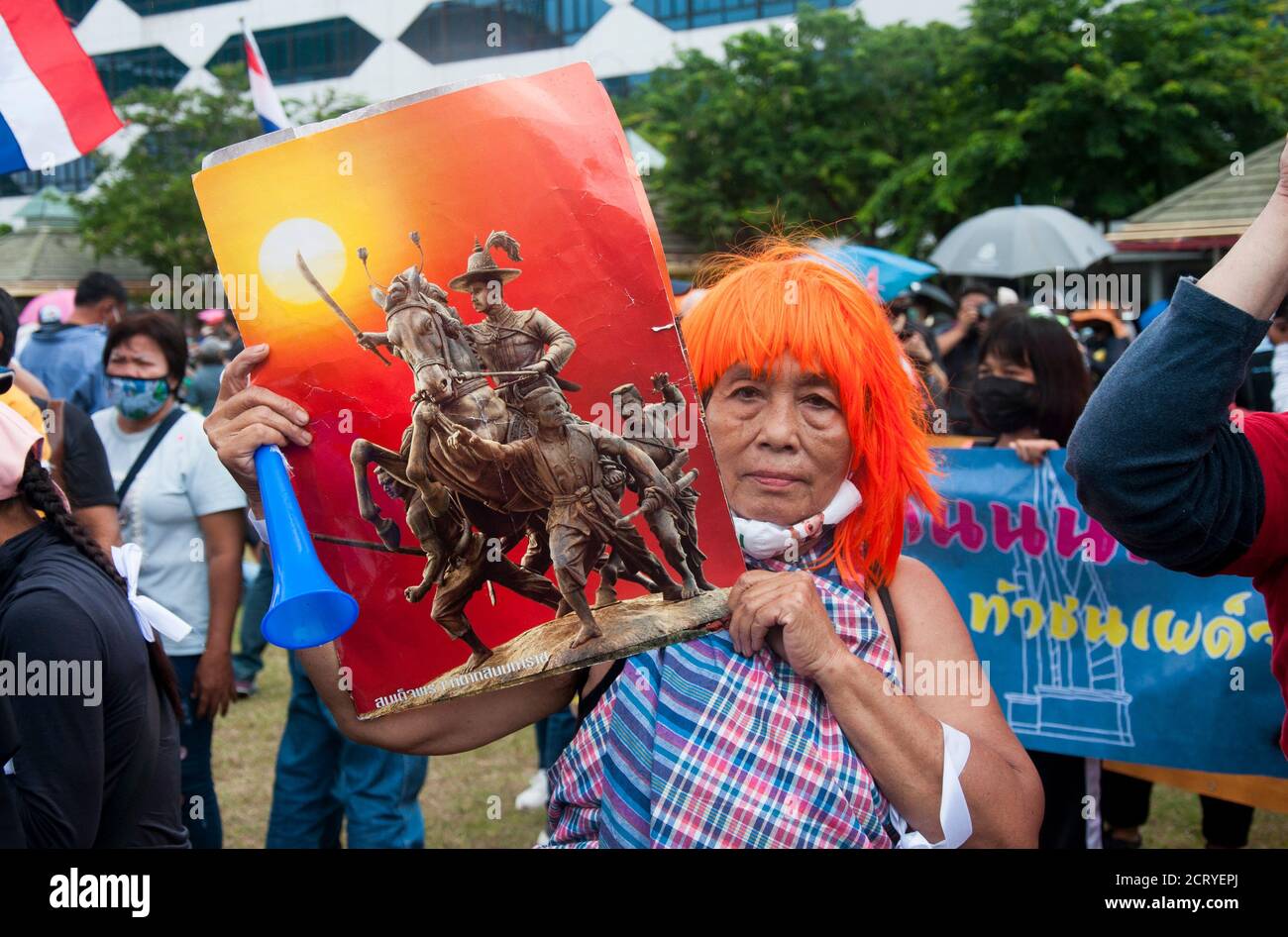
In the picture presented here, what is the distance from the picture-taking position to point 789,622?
161cm

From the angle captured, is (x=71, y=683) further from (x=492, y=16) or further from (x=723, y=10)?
(x=723, y=10)

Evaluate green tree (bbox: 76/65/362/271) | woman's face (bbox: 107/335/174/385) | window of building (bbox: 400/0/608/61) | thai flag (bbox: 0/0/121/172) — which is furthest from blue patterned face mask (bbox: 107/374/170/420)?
green tree (bbox: 76/65/362/271)

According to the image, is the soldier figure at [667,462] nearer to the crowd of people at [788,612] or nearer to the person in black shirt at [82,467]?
the crowd of people at [788,612]

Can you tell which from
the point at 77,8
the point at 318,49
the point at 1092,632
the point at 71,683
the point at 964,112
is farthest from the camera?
the point at 964,112

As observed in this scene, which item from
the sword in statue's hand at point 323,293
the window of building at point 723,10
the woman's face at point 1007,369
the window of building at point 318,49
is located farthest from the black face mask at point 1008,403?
the window of building at point 723,10

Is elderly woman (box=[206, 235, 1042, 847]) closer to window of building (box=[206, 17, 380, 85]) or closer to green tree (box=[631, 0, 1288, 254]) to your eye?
green tree (box=[631, 0, 1288, 254])

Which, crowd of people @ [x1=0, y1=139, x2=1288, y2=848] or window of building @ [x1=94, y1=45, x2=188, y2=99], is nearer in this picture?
crowd of people @ [x1=0, y1=139, x2=1288, y2=848]

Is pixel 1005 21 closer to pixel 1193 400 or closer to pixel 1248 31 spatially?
pixel 1248 31

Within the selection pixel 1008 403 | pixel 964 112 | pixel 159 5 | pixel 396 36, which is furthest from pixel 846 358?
pixel 964 112

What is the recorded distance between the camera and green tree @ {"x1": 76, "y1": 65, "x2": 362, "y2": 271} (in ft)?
81.6

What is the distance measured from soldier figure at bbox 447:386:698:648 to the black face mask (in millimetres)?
Result: 2918

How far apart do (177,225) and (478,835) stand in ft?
81.9

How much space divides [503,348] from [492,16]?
1317 centimetres

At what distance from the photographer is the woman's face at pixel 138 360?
4.39m
